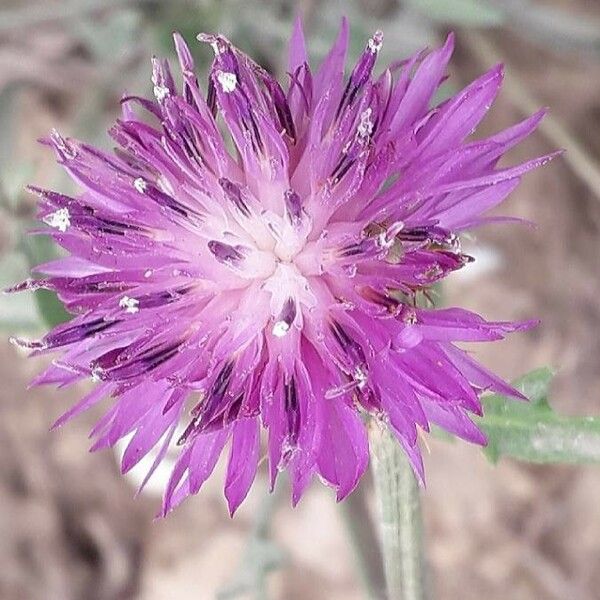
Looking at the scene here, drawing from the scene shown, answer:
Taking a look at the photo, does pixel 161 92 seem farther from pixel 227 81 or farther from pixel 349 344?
pixel 349 344

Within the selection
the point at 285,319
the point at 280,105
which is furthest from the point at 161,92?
the point at 285,319

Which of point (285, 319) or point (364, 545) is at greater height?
point (285, 319)

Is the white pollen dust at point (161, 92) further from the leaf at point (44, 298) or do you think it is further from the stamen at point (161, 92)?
the leaf at point (44, 298)

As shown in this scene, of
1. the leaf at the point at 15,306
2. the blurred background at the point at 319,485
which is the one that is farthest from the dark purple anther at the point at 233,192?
the blurred background at the point at 319,485

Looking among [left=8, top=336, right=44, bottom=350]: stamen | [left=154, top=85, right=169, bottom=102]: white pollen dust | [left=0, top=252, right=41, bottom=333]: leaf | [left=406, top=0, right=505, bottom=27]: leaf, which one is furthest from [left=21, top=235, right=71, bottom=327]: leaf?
[left=406, top=0, right=505, bottom=27]: leaf

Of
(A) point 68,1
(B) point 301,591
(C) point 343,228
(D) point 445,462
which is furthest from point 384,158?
(B) point 301,591

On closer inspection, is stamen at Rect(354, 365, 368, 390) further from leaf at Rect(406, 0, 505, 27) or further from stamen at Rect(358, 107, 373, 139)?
leaf at Rect(406, 0, 505, 27)
